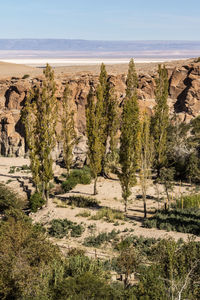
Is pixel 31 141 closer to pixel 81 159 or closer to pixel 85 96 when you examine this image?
pixel 81 159

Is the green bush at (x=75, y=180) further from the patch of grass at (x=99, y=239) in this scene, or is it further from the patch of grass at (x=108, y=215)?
the patch of grass at (x=99, y=239)

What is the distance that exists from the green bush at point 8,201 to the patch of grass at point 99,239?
6.79 metres

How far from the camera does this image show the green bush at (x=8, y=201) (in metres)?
26.0

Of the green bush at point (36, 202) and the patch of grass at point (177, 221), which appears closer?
the patch of grass at point (177, 221)

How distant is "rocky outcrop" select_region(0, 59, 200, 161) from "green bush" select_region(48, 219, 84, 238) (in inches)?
851

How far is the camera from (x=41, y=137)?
25953 mm

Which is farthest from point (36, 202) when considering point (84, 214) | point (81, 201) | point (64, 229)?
point (64, 229)

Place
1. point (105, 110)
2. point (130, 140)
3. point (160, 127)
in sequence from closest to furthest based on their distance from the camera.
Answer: point (130, 140) → point (105, 110) → point (160, 127)

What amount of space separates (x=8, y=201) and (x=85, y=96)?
22.7 meters

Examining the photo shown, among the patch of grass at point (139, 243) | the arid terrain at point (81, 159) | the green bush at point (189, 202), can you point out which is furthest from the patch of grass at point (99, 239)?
the green bush at point (189, 202)

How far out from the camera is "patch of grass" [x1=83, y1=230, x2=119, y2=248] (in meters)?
20.8

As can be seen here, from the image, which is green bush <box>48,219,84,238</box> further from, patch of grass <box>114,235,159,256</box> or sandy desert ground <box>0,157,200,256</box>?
patch of grass <box>114,235,159,256</box>

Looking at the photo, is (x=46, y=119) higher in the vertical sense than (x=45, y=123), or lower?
higher

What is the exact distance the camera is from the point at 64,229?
74.3 feet
